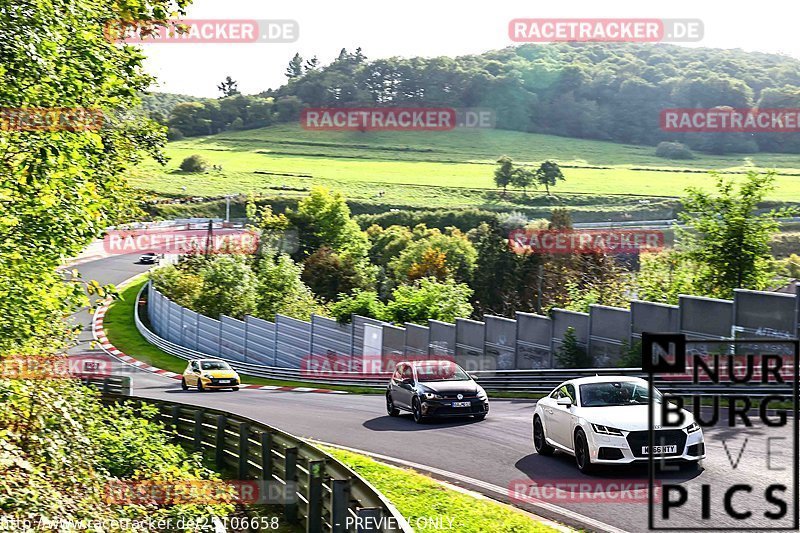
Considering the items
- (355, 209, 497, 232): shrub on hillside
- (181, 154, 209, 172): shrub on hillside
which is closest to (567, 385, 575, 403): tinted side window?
(355, 209, 497, 232): shrub on hillside

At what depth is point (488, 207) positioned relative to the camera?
159m

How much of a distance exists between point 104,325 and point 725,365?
65.3m

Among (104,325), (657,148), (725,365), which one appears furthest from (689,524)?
(657,148)

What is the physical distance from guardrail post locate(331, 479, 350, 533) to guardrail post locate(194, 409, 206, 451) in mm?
10205

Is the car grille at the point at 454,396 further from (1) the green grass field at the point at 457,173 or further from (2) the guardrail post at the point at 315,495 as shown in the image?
(1) the green grass field at the point at 457,173

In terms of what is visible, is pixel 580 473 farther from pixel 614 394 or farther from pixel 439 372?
pixel 439 372

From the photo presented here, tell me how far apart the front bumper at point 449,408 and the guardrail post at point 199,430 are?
5247 mm

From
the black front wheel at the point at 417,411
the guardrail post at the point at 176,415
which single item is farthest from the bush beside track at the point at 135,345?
the guardrail post at the point at 176,415

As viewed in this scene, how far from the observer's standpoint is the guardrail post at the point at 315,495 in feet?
40.6

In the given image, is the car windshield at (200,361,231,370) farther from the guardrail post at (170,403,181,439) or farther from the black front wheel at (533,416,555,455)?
the black front wheel at (533,416,555,455)

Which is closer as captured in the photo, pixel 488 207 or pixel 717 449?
pixel 717 449

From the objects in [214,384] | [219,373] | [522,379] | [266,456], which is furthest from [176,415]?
[219,373]

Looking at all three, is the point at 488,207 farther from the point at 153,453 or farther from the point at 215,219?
the point at 153,453

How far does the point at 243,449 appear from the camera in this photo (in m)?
17.2
